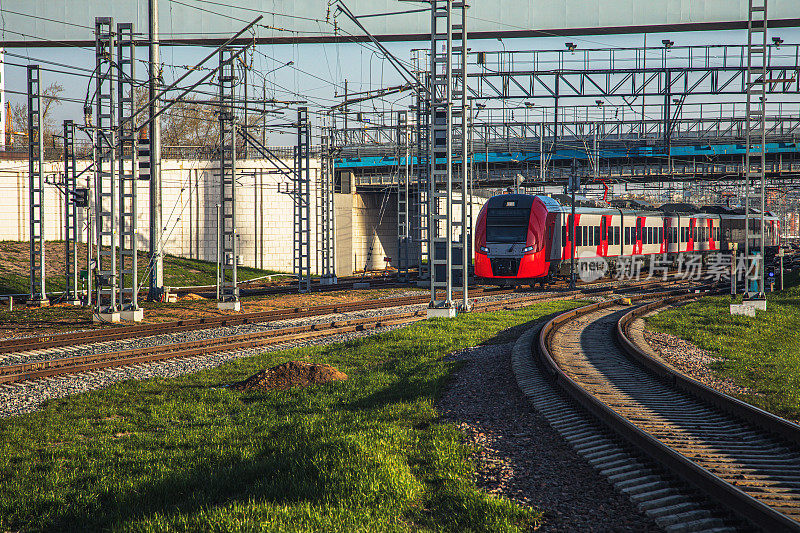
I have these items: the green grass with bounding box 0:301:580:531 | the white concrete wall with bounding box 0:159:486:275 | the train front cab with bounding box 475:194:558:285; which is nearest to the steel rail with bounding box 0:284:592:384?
the green grass with bounding box 0:301:580:531

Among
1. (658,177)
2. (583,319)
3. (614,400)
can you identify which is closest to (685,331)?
(583,319)

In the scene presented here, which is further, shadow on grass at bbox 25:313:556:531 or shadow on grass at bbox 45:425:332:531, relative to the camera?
shadow on grass at bbox 45:425:332:531

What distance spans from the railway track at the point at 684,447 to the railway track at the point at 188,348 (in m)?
6.54

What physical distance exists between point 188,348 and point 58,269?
2365cm

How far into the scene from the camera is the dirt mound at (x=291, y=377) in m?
10.5

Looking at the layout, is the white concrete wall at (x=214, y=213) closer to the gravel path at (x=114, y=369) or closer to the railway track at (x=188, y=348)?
the railway track at (x=188, y=348)

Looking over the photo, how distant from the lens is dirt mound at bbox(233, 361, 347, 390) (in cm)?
1052

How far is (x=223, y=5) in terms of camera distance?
26516mm

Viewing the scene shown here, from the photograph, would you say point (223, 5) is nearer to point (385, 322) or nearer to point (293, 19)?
point (293, 19)

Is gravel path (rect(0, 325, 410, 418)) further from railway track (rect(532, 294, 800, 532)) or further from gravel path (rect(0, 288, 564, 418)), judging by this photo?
railway track (rect(532, 294, 800, 532))

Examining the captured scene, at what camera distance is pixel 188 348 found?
14359 millimetres

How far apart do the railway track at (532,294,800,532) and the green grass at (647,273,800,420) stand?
1.13 m

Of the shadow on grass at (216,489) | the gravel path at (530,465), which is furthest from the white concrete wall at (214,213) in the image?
the shadow on grass at (216,489)

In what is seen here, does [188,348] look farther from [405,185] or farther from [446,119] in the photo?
[405,185]
